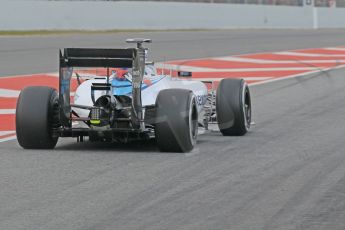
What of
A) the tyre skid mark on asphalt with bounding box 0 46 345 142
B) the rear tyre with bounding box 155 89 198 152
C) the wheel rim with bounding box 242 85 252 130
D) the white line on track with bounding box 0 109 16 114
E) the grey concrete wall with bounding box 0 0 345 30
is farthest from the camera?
the grey concrete wall with bounding box 0 0 345 30

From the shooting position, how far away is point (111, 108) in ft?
31.1

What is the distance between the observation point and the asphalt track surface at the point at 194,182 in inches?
257

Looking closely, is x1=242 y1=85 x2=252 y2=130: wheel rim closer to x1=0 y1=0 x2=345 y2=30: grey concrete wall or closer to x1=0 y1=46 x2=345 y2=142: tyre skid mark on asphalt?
x1=0 y1=46 x2=345 y2=142: tyre skid mark on asphalt

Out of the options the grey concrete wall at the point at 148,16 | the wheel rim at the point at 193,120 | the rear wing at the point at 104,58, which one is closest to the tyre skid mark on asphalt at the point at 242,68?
the rear wing at the point at 104,58

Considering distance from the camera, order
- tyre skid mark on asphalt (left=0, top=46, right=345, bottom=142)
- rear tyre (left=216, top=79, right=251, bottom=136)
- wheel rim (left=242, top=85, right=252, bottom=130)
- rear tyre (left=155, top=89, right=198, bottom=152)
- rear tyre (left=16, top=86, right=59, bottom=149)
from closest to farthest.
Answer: rear tyre (left=155, top=89, right=198, bottom=152)
rear tyre (left=16, top=86, right=59, bottom=149)
rear tyre (left=216, top=79, right=251, bottom=136)
wheel rim (left=242, top=85, right=252, bottom=130)
tyre skid mark on asphalt (left=0, top=46, right=345, bottom=142)

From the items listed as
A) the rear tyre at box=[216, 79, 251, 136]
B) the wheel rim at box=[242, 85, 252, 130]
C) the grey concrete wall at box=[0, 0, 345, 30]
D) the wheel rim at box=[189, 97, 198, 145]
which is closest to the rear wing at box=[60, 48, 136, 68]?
the wheel rim at box=[189, 97, 198, 145]

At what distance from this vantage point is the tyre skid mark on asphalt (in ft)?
52.2

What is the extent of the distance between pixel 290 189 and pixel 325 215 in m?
0.99

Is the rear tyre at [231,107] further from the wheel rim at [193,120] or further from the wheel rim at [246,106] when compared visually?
the wheel rim at [193,120]

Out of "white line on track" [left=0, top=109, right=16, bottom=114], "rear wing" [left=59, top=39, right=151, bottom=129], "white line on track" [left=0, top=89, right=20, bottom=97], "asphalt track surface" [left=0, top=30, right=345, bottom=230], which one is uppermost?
"rear wing" [left=59, top=39, right=151, bottom=129]

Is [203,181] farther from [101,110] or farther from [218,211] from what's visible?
[101,110]

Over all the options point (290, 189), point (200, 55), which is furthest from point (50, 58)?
point (290, 189)

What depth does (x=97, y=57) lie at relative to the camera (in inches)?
374

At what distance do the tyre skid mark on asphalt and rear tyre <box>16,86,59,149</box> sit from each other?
2890mm
